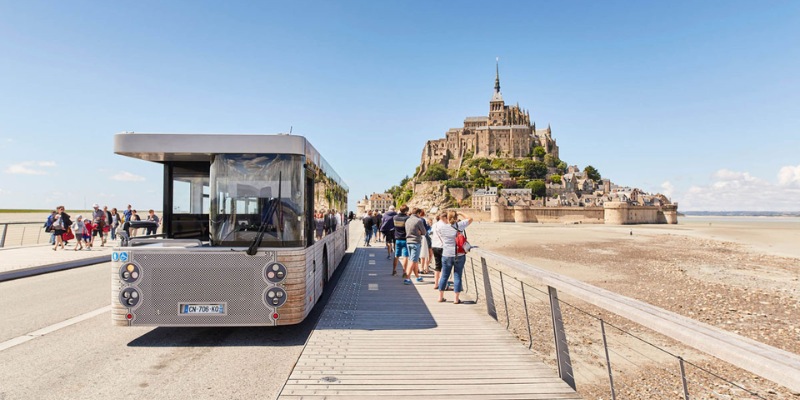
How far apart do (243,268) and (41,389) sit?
7.03 ft

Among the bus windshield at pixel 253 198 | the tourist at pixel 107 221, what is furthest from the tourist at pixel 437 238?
the tourist at pixel 107 221

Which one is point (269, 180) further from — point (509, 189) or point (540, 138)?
point (540, 138)

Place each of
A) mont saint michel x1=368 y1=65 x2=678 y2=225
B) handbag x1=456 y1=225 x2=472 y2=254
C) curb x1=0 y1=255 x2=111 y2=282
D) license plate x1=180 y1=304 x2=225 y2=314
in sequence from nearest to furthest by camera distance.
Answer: license plate x1=180 y1=304 x2=225 y2=314
handbag x1=456 y1=225 x2=472 y2=254
curb x1=0 y1=255 x2=111 y2=282
mont saint michel x1=368 y1=65 x2=678 y2=225

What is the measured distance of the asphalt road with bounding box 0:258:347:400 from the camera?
4.07 meters

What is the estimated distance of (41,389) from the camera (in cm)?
406

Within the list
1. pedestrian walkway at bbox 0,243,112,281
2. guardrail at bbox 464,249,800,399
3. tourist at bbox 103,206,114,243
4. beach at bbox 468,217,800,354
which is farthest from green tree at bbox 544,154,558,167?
pedestrian walkway at bbox 0,243,112,281

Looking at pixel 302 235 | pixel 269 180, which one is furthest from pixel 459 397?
pixel 269 180

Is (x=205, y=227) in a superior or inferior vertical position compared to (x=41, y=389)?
superior

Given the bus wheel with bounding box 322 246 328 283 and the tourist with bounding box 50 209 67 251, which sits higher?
the tourist with bounding box 50 209 67 251

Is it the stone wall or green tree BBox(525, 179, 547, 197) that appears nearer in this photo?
the stone wall

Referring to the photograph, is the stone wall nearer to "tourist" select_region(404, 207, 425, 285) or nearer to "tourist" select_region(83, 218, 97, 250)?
"tourist" select_region(83, 218, 97, 250)

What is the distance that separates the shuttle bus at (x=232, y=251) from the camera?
5.23 meters

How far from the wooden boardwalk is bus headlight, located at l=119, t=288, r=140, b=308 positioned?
7.25 feet

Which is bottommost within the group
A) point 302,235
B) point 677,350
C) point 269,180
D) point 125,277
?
point 677,350
